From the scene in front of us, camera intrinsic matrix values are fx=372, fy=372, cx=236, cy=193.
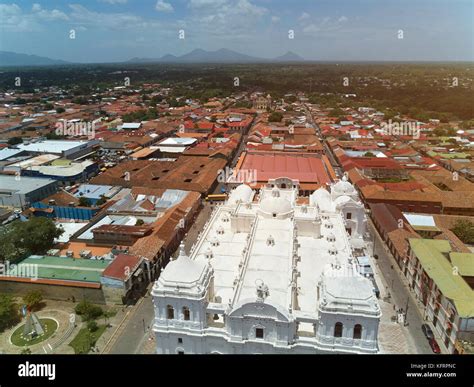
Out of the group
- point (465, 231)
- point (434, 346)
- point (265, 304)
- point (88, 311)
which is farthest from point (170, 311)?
point (465, 231)

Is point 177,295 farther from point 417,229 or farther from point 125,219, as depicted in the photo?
point 417,229

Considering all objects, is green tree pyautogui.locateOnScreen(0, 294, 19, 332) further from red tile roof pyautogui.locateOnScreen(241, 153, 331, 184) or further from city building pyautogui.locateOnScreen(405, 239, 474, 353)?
red tile roof pyautogui.locateOnScreen(241, 153, 331, 184)

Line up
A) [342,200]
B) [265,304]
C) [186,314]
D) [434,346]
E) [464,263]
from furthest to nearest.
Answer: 1. [342,200]
2. [464,263]
3. [434,346]
4. [186,314]
5. [265,304]

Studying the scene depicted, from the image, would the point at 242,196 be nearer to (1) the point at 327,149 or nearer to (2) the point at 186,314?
(2) the point at 186,314

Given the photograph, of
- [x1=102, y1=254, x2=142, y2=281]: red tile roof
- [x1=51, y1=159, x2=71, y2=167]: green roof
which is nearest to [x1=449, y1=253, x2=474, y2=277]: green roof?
[x1=102, y1=254, x2=142, y2=281]: red tile roof

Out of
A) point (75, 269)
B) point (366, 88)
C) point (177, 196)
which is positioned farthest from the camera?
point (366, 88)

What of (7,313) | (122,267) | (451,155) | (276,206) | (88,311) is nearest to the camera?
(7,313)
